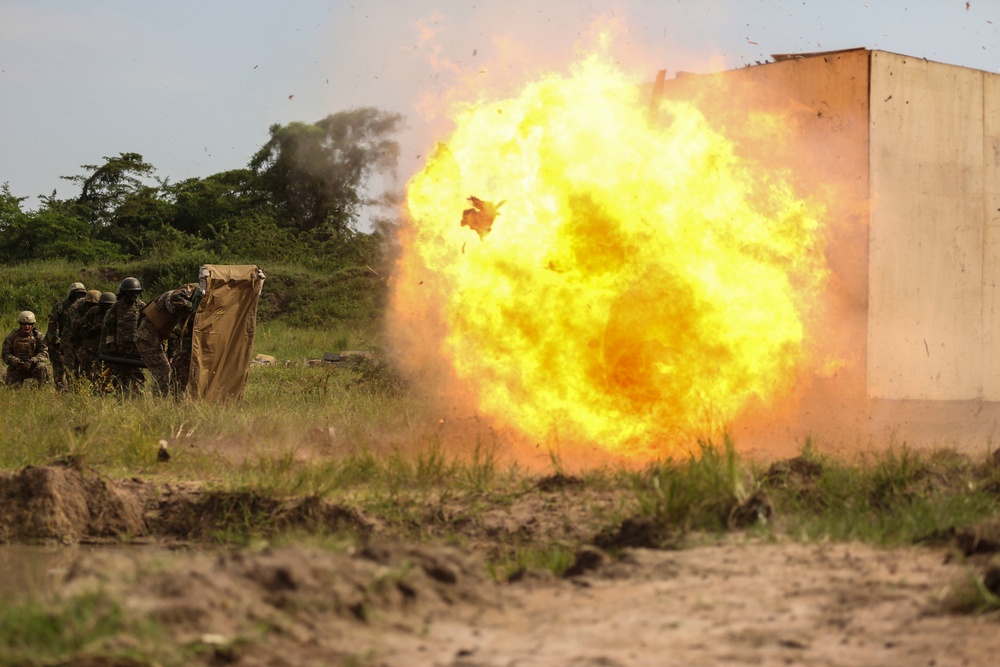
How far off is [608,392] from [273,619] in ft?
18.5

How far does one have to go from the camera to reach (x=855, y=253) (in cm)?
1073

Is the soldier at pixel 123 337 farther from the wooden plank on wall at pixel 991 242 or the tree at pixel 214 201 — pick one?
the tree at pixel 214 201

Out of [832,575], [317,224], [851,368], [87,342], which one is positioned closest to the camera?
[832,575]

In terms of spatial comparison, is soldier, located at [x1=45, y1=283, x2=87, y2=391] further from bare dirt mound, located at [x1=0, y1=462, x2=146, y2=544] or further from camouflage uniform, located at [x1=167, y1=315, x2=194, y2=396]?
bare dirt mound, located at [x1=0, y1=462, x2=146, y2=544]

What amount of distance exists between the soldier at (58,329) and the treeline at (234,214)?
13.2 m

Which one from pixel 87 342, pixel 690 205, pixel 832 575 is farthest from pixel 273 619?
pixel 87 342

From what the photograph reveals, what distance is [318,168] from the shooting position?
106ft

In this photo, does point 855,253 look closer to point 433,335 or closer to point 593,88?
point 593,88

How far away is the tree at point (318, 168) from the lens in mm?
30234

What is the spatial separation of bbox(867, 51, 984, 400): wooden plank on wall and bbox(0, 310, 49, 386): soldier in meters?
10.7

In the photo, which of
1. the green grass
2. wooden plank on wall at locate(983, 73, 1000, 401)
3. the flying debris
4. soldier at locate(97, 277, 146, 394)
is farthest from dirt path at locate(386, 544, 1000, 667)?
soldier at locate(97, 277, 146, 394)

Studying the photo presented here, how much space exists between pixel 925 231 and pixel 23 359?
1139 cm

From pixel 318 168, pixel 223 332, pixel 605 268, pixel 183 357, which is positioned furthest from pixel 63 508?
pixel 318 168

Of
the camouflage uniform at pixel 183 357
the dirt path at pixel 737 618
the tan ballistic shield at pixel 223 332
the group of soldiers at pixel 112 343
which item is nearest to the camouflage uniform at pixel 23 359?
the group of soldiers at pixel 112 343
